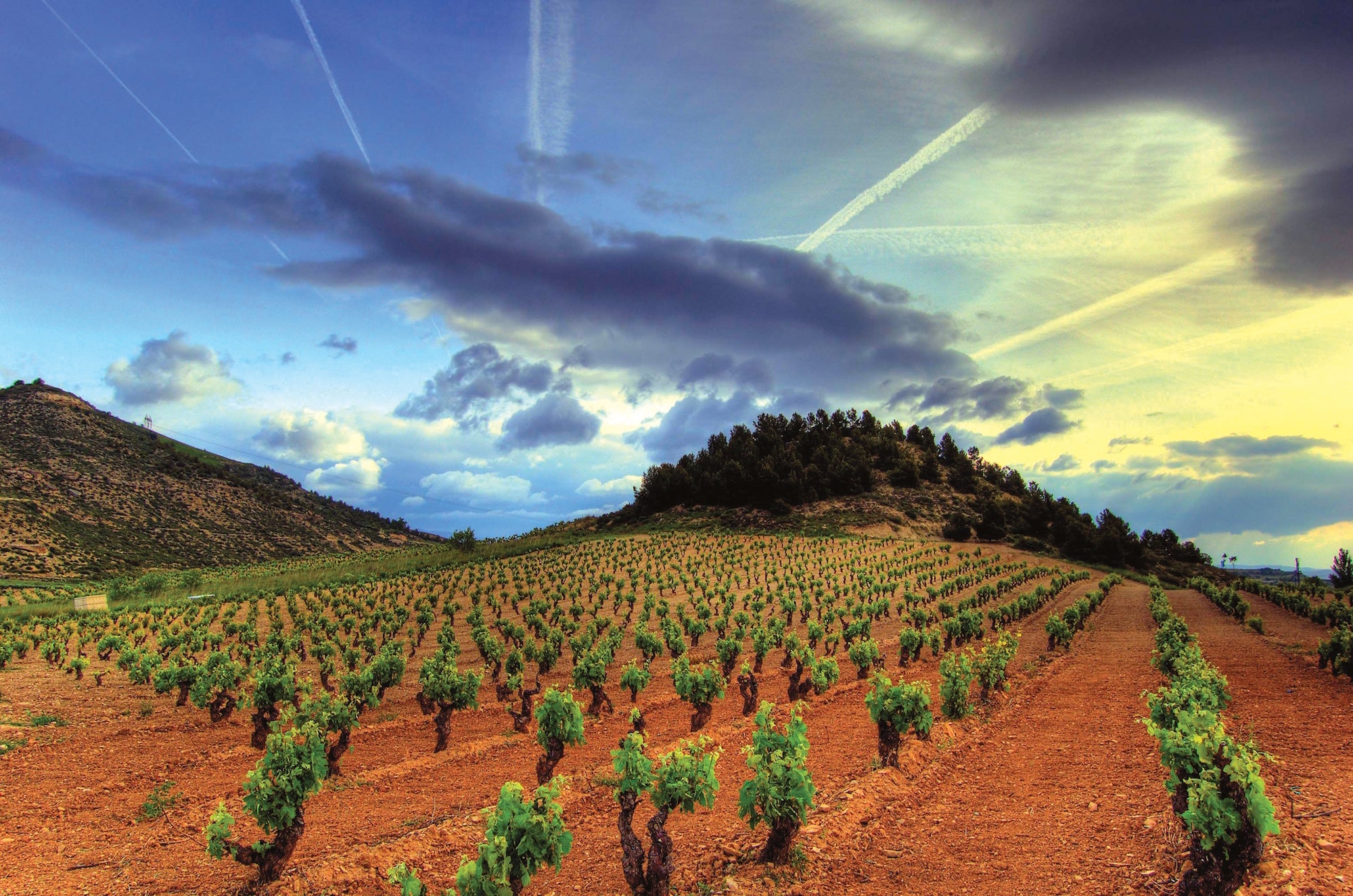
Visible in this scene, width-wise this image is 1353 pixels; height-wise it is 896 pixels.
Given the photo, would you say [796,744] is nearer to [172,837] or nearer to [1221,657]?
[172,837]

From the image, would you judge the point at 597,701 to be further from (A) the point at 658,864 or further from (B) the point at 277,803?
(A) the point at 658,864

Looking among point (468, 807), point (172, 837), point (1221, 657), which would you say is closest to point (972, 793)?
point (468, 807)

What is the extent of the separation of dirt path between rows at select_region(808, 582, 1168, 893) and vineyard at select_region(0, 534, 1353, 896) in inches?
2.7

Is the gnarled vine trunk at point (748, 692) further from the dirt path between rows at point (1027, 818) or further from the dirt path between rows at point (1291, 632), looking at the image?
the dirt path between rows at point (1291, 632)

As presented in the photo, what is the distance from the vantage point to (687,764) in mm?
10477

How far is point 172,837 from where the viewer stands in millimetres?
12859

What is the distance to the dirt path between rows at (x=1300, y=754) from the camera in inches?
387

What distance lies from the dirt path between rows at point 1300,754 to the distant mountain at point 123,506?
12062cm

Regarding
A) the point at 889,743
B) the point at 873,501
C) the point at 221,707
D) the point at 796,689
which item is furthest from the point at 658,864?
the point at 873,501

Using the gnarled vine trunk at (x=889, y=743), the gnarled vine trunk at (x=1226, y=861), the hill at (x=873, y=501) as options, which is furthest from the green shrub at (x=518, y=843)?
the hill at (x=873, y=501)

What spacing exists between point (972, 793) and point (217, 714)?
2312cm

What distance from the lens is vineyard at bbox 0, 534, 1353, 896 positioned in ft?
33.7

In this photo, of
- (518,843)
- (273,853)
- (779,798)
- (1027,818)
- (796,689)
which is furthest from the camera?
(796,689)

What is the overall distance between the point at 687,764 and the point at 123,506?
5713 inches
